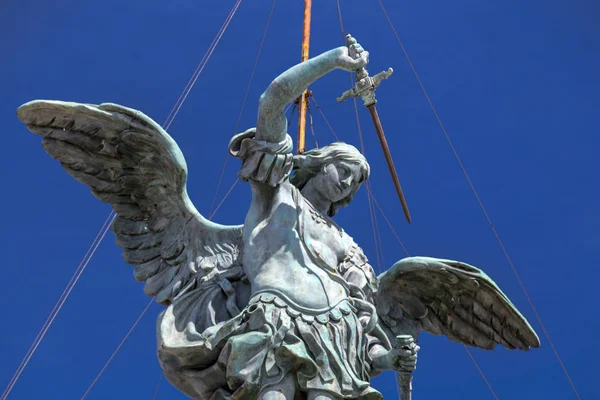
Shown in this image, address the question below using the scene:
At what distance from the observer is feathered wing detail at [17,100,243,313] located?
11070mm

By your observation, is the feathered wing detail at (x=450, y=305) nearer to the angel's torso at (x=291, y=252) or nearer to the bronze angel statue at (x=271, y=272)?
the bronze angel statue at (x=271, y=272)

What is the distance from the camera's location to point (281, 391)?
33.2 feet

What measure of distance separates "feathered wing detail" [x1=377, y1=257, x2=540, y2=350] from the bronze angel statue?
0.01 metres

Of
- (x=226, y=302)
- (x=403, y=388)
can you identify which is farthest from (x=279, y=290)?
(x=403, y=388)

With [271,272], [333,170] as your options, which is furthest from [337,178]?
[271,272]

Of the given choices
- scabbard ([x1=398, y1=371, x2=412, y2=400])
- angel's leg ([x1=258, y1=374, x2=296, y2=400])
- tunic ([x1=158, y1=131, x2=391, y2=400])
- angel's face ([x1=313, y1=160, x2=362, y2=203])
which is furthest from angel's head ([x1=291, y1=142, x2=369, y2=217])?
angel's leg ([x1=258, y1=374, x2=296, y2=400])

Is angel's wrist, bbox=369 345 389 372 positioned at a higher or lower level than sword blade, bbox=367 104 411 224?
lower

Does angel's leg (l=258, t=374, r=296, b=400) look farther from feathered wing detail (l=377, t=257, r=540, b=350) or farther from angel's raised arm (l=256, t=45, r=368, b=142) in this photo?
angel's raised arm (l=256, t=45, r=368, b=142)

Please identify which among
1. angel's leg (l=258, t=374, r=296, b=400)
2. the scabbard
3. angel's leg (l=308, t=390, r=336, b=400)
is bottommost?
the scabbard

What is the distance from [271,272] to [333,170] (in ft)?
4.03

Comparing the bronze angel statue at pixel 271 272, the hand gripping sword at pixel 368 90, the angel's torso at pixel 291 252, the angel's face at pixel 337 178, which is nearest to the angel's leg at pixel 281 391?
the bronze angel statue at pixel 271 272

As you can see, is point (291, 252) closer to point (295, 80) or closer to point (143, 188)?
point (295, 80)

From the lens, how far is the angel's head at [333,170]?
1130cm

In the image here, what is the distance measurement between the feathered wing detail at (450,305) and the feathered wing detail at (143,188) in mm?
1648
